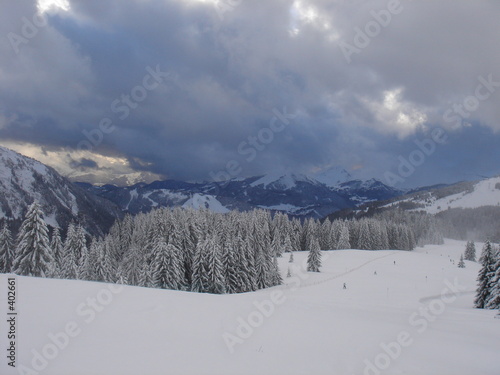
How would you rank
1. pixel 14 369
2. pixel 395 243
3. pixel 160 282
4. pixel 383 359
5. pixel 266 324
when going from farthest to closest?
pixel 395 243
pixel 160 282
pixel 266 324
pixel 383 359
pixel 14 369

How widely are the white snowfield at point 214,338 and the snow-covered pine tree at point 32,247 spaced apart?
18.9 meters

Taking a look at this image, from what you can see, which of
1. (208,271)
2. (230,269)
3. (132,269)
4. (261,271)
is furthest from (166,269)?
(261,271)

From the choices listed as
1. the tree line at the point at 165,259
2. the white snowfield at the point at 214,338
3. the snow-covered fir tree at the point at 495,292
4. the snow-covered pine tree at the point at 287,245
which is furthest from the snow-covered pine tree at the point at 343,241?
the white snowfield at the point at 214,338

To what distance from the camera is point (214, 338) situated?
12.0 meters

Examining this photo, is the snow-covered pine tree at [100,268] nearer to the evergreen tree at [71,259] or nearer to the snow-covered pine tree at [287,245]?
the evergreen tree at [71,259]

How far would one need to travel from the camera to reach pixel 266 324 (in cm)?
1477

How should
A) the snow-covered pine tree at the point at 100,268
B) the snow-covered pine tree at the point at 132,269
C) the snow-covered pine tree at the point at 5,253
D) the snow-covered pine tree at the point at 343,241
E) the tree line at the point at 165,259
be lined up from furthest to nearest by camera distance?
the snow-covered pine tree at the point at 343,241
the snow-covered pine tree at the point at 132,269
the snow-covered pine tree at the point at 100,268
the snow-covered pine tree at the point at 5,253
the tree line at the point at 165,259

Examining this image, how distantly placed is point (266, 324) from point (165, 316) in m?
4.85

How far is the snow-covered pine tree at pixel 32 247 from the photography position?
116 ft

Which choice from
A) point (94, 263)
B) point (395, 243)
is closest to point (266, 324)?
point (94, 263)

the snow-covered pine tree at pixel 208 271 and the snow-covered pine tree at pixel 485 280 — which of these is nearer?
the snow-covered pine tree at pixel 485 280

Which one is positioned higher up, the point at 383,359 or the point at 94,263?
the point at 94,263

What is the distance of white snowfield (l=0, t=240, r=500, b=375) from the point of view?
9453 mm

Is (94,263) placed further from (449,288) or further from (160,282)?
(449,288)
